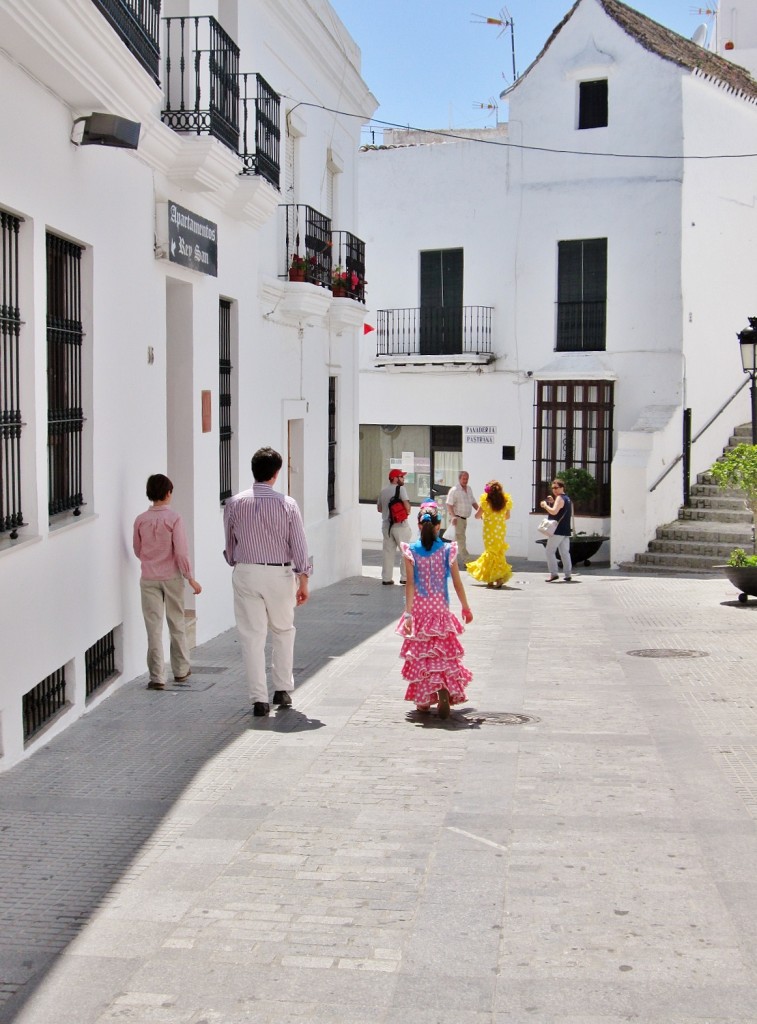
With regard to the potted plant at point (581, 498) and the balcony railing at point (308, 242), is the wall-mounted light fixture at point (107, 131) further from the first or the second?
the potted plant at point (581, 498)

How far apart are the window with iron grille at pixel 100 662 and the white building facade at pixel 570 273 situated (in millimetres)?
14678

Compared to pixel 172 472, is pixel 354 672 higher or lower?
lower

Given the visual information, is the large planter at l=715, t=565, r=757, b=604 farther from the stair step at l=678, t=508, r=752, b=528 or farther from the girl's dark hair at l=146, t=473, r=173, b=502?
the girl's dark hair at l=146, t=473, r=173, b=502

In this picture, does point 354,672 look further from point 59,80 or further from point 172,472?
point 59,80

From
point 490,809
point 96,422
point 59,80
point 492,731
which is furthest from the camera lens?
point 96,422

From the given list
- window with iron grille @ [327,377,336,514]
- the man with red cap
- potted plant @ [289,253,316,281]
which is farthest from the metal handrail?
potted plant @ [289,253,316,281]

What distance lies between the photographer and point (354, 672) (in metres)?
10.4

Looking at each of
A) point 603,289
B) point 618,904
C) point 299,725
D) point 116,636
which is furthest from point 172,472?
point 603,289

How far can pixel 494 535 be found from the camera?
18.4 metres

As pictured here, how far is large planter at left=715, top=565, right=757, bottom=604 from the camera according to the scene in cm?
1470

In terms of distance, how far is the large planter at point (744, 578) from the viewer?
14.7 metres

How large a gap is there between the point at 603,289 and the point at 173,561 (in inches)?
676

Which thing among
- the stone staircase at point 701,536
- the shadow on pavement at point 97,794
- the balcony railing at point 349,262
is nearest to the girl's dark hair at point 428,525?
the shadow on pavement at point 97,794

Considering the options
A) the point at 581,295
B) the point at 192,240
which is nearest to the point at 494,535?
the point at 581,295
